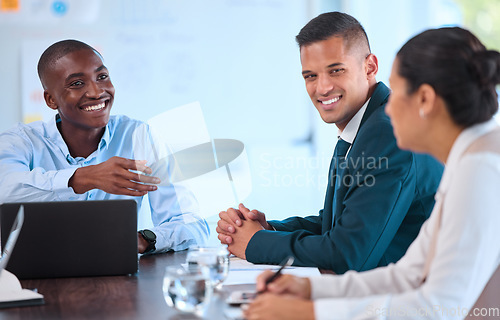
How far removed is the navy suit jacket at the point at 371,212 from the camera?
161 centimetres

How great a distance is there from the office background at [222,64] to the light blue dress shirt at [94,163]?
92cm

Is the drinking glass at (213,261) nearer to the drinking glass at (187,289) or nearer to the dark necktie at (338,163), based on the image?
the drinking glass at (187,289)

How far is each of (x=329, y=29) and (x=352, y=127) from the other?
0.34 meters

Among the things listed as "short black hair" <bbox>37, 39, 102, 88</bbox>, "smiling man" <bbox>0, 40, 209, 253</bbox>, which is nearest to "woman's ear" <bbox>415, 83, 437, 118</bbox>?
"smiling man" <bbox>0, 40, 209, 253</bbox>

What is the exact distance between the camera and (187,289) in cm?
109

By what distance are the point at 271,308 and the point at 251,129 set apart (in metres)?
2.68

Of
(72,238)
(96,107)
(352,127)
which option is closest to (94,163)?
(96,107)

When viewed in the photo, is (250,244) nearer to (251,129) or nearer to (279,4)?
(251,129)

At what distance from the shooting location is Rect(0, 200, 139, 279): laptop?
1.51 metres

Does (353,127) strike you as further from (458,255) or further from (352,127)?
(458,255)

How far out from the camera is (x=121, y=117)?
272 centimetres

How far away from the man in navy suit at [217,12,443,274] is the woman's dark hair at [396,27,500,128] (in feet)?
1.72

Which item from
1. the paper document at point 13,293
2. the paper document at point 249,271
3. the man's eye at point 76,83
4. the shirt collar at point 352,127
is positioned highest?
the man's eye at point 76,83

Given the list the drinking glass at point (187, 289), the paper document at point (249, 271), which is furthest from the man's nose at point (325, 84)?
the drinking glass at point (187, 289)
